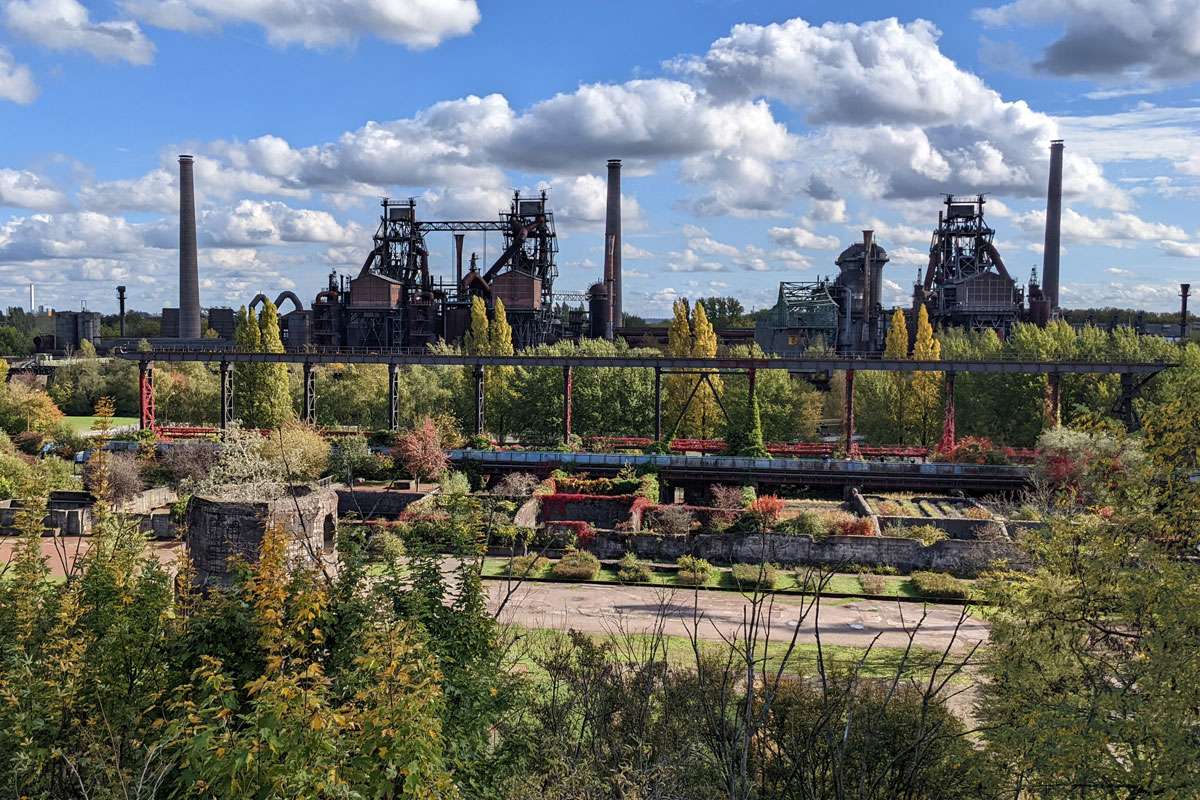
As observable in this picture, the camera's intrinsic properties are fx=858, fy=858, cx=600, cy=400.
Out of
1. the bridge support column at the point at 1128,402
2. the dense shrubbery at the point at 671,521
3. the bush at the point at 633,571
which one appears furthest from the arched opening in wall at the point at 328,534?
the bridge support column at the point at 1128,402

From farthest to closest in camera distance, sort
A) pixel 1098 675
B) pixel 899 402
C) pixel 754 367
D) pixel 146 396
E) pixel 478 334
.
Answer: pixel 478 334, pixel 899 402, pixel 146 396, pixel 754 367, pixel 1098 675

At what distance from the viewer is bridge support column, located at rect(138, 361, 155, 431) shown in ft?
143

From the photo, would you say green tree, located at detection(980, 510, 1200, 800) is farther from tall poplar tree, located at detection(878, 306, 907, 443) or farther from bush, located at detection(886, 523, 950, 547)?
tall poplar tree, located at detection(878, 306, 907, 443)

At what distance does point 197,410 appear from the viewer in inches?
2338

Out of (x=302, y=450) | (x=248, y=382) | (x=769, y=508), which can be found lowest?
(x=769, y=508)

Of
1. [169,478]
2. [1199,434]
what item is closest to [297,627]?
[1199,434]

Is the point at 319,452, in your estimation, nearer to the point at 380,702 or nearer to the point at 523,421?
the point at 523,421

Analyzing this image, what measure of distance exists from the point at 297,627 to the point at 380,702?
1.44 m

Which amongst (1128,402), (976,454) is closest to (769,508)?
(976,454)

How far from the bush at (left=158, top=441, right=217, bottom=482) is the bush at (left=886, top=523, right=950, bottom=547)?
1051 inches

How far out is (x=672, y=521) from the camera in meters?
30.0

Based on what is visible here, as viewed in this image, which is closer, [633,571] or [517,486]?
[633,571]

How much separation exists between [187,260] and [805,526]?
61.3 meters

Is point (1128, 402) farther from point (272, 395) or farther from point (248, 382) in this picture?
point (248, 382)
